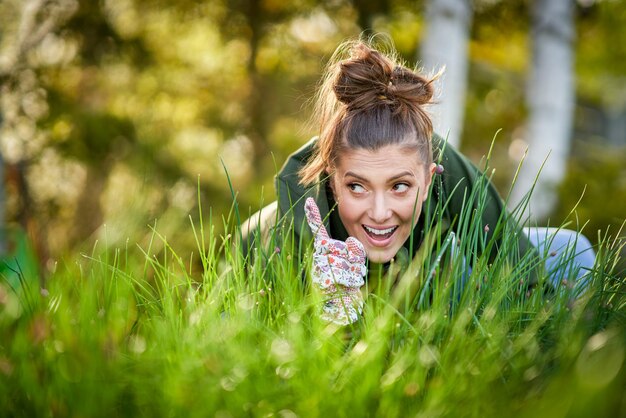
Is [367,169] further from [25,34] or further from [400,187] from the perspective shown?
[25,34]

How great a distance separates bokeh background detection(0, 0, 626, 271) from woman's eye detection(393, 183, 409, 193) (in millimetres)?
3109

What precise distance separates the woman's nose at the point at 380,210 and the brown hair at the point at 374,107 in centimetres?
19

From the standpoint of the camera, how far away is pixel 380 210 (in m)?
2.50

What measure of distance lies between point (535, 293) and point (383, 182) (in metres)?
0.73

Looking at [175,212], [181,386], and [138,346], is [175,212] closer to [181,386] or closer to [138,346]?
[138,346]

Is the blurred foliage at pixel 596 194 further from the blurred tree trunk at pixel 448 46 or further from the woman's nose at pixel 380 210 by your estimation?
the woman's nose at pixel 380 210

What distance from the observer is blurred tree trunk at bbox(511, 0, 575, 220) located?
7.69m

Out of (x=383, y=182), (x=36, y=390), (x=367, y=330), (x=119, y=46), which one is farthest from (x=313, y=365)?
(x=119, y=46)

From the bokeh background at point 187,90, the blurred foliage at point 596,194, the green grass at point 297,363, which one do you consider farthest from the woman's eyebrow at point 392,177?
the blurred foliage at point 596,194

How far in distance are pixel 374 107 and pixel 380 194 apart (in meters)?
0.33

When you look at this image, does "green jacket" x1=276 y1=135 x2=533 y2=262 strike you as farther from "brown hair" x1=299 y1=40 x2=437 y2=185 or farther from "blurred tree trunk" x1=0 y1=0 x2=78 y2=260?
"blurred tree trunk" x1=0 y1=0 x2=78 y2=260

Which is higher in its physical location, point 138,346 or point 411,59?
point 138,346

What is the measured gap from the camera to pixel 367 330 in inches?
65.0

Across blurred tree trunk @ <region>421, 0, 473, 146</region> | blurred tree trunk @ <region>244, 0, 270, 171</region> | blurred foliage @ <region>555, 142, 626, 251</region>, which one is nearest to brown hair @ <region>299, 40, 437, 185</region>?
blurred tree trunk @ <region>421, 0, 473, 146</region>
